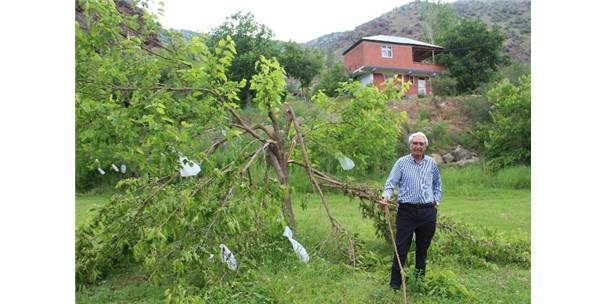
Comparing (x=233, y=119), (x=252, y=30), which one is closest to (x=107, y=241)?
(x=233, y=119)

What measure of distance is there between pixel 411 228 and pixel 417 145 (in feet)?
1.81

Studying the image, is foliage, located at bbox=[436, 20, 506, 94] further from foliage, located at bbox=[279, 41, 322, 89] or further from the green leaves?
the green leaves

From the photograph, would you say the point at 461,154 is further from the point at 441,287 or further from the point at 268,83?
the point at 441,287

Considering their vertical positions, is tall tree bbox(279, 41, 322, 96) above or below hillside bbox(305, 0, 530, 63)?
below

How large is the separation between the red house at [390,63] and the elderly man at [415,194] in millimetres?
15324

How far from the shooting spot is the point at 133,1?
12.8 feet

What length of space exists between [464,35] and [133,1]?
19250mm

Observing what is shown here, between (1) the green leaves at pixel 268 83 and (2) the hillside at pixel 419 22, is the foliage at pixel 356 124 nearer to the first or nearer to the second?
(1) the green leaves at pixel 268 83

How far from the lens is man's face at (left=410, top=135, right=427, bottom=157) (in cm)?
338

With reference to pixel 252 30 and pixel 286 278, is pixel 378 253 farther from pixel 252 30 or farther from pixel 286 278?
pixel 252 30

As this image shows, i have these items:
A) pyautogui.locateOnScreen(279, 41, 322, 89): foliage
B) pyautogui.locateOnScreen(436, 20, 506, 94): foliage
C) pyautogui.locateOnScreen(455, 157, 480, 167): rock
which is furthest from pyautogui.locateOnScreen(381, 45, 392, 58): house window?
pyautogui.locateOnScreen(455, 157, 480, 167): rock

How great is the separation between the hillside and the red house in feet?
24.9

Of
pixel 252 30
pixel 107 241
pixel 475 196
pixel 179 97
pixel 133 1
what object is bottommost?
pixel 475 196

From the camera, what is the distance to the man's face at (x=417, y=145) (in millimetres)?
3385
